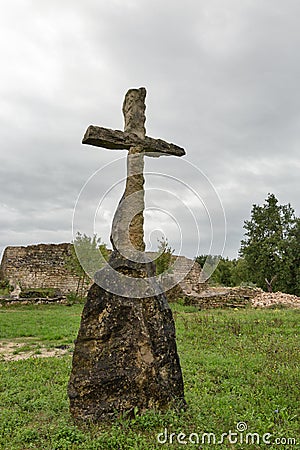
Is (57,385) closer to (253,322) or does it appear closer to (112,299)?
(112,299)

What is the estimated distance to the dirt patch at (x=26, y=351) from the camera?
9422 millimetres

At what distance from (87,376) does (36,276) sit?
78.5 feet

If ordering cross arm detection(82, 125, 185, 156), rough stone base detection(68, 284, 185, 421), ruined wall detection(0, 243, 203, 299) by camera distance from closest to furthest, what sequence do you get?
rough stone base detection(68, 284, 185, 421)
cross arm detection(82, 125, 185, 156)
ruined wall detection(0, 243, 203, 299)

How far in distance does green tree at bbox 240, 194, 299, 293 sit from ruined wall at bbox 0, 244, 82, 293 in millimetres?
13705

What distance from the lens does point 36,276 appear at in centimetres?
2778

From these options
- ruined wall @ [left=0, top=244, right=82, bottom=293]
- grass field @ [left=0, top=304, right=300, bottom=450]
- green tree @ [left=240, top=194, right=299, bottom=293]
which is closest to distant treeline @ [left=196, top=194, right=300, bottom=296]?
green tree @ [left=240, top=194, right=299, bottom=293]

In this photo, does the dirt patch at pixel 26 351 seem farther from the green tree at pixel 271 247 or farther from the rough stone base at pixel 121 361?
the green tree at pixel 271 247

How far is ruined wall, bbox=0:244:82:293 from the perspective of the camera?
2725 cm

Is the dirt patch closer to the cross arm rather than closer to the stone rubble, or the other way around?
the cross arm

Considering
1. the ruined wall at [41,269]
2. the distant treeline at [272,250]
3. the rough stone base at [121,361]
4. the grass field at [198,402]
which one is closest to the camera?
the grass field at [198,402]

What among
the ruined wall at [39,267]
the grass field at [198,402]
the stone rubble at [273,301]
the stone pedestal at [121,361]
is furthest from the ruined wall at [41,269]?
the stone pedestal at [121,361]

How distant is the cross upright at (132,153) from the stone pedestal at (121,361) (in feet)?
2.47

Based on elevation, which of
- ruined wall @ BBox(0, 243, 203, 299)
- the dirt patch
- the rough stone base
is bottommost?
the dirt patch

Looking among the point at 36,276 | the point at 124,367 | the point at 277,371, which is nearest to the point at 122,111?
the point at 124,367
